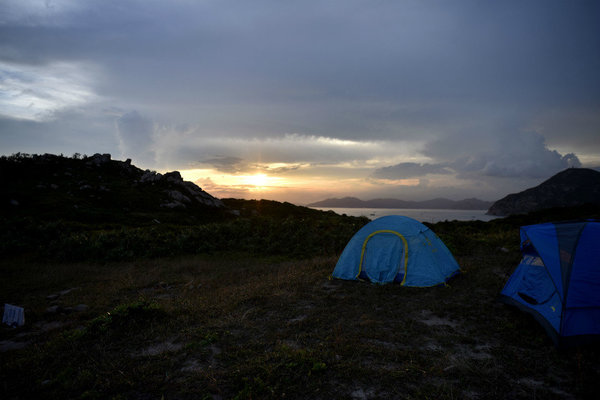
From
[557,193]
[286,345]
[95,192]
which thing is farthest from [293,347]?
[557,193]

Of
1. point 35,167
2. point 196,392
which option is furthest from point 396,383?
point 35,167

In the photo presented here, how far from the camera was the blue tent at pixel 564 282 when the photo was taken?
20.5 feet

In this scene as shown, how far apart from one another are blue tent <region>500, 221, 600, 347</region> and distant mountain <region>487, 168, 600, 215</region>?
48.0 metres

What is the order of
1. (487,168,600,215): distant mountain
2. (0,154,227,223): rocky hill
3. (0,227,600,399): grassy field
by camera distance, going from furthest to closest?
(487,168,600,215): distant mountain < (0,154,227,223): rocky hill < (0,227,600,399): grassy field

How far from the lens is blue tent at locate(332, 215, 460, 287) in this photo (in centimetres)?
1114

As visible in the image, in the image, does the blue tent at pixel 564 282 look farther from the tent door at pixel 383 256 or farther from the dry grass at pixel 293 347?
the tent door at pixel 383 256

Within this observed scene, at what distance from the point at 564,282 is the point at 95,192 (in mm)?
49592

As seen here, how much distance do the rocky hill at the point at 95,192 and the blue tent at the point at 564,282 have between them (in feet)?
112

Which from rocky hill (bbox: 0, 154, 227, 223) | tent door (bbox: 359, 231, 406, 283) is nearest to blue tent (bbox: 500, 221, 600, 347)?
tent door (bbox: 359, 231, 406, 283)

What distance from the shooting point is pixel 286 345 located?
6562mm

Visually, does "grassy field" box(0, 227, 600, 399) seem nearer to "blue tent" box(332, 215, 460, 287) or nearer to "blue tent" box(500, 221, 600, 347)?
"blue tent" box(500, 221, 600, 347)

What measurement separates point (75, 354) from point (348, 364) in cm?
630

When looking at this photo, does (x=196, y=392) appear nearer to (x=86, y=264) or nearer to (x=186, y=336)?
(x=186, y=336)

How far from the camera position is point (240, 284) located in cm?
1245
